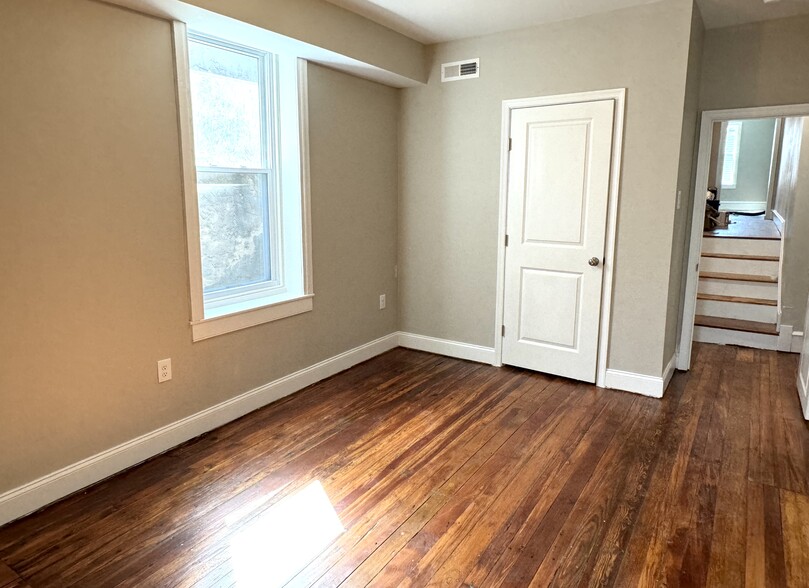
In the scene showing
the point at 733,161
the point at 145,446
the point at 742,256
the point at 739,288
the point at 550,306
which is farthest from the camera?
the point at 733,161

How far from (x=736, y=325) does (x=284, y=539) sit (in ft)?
15.4

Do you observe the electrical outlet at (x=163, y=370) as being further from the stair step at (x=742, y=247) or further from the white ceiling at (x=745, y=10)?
the stair step at (x=742, y=247)

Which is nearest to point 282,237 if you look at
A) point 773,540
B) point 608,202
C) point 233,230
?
point 233,230

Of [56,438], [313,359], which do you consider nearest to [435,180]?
[313,359]

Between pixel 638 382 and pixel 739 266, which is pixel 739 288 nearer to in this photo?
pixel 739 266

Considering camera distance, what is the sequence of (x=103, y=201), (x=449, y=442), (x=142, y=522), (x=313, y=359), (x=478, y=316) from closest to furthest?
(x=142, y=522)
(x=103, y=201)
(x=449, y=442)
(x=313, y=359)
(x=478, y=316)

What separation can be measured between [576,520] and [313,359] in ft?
7.30

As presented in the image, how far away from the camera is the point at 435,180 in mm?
4422

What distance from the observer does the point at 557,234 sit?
12.7ft

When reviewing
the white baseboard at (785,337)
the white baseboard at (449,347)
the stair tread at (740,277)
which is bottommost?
the white baseboard at (449,347)

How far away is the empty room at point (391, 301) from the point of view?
7.15 ft

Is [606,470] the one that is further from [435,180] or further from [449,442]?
[435,180]

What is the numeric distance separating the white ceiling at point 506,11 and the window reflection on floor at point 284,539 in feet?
9.65

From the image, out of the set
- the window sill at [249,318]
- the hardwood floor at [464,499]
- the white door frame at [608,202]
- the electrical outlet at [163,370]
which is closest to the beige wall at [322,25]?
the white door frame at [608,202]
